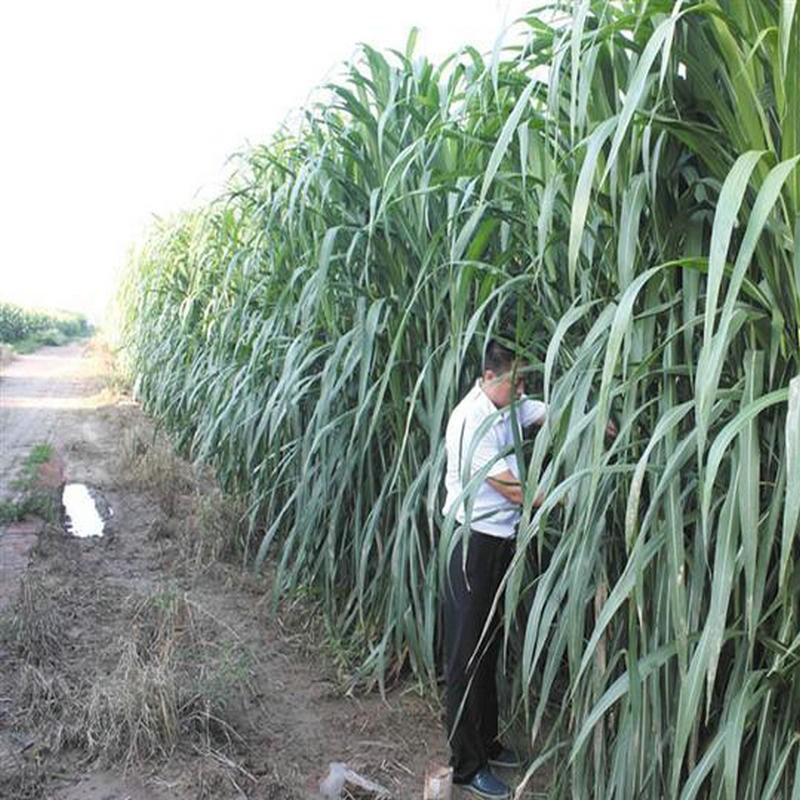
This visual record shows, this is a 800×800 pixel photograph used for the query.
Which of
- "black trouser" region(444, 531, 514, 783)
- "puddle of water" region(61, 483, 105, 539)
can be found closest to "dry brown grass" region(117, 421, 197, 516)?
"puddle of water" region(61, 483, 105, 539)

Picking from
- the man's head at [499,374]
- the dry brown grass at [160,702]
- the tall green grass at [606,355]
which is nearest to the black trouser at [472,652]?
the tall green grass at [606,355]

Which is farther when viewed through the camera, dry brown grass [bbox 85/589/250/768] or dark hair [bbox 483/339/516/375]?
dry brown grass [bbox 85/589/250/768]

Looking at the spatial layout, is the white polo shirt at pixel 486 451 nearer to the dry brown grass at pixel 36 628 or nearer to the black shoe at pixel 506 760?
the black shoe at pixel 506 760

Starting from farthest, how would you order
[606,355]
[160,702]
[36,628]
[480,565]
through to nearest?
[36,628], [160,702], [480,565], [606,355]

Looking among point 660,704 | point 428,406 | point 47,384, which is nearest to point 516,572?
point 660,704

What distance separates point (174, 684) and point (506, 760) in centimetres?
100

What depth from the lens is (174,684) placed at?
8.37ft

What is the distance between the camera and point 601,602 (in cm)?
183

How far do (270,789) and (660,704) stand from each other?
1186 mm

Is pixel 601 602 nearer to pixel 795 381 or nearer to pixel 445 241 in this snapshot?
pixel 795 381

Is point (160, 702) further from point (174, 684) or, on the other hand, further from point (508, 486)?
point (508, 486)

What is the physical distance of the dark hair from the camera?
7.08ft

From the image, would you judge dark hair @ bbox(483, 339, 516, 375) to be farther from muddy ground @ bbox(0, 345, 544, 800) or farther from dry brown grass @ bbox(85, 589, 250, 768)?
dry brown grass @ bbox(85, 589, 250, 768)

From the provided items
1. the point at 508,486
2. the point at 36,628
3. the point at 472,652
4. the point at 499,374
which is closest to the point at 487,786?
the point at 472,652
